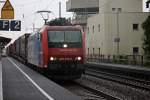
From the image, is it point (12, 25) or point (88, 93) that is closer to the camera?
point (88, 93)

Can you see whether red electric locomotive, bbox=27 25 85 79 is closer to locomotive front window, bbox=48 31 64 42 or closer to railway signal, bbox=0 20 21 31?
locomotive front window, bbox=48 31 64 42

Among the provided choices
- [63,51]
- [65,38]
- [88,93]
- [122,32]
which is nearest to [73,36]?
[65,38]

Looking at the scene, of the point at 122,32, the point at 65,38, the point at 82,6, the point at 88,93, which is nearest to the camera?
the point at 88,93

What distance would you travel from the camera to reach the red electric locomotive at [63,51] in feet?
90.5

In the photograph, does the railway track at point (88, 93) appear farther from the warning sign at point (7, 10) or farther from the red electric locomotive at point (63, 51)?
the warning sign at point (7, 10)

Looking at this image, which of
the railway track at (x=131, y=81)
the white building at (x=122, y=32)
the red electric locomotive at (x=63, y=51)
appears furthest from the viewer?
the white building at (x=122, y=32)

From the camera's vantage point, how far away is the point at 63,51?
1102 inches

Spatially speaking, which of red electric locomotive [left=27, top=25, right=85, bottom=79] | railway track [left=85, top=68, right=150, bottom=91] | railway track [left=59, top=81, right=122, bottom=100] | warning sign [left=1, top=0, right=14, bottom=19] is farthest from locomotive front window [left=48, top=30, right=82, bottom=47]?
warning sign [left=1, top=0, right=14, bottom=19]

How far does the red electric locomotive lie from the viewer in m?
27.6

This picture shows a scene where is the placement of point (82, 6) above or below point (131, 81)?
above

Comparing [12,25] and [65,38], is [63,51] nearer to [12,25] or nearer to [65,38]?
[65,38]

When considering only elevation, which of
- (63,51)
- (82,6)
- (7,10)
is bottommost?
(63,51)

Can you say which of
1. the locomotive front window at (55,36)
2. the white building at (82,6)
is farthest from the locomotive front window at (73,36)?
the white building at (82,6)

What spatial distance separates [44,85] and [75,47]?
18.7 ft
